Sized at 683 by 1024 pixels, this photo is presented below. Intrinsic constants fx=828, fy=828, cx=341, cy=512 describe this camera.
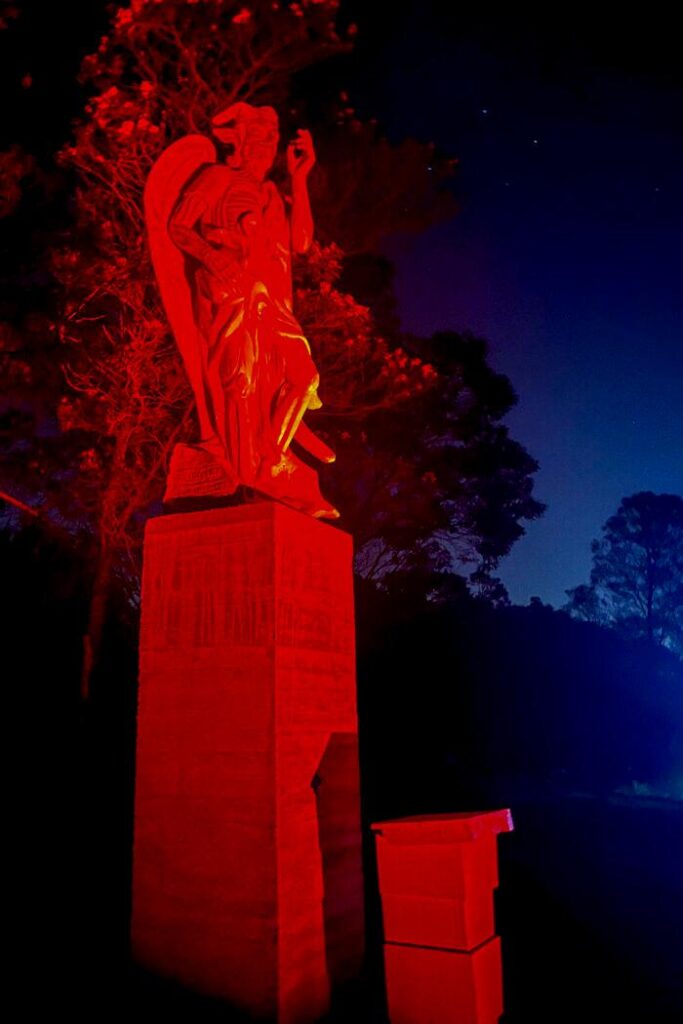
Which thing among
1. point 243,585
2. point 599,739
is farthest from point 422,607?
point 243,585

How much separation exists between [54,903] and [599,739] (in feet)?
52.8

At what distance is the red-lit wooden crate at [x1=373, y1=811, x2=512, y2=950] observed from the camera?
3.37m

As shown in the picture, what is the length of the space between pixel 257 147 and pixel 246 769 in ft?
11.7

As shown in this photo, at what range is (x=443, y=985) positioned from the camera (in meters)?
3.38

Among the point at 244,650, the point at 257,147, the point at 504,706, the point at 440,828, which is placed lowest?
the point at 440,828

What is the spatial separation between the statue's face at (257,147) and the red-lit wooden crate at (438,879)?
3762mm

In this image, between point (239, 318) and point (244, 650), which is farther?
point (239, 318)

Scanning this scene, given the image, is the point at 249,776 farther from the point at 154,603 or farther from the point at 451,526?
the point at 451,526

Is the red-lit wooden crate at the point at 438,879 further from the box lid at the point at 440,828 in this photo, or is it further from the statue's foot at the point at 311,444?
the statue's foot at the point at 311,444

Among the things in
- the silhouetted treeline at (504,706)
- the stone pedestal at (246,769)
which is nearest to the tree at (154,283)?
the silhouetted treeline at (504,706)

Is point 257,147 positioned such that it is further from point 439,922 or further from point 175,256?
point 439,922

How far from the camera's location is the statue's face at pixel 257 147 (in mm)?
4973

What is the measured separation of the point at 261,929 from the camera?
12.0 feet

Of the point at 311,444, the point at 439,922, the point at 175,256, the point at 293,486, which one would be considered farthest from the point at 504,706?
the point at 439,922
